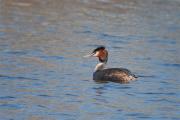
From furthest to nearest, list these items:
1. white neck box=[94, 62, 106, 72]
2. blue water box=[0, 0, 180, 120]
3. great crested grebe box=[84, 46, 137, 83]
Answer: white neck box=[94, 62, 106, 72], great crested grebe box=[84, 46, 137, 83], blue water box=[0, 0, 180, 120]

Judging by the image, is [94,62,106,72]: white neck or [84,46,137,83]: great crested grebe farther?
[94,62,106,72]: white neck

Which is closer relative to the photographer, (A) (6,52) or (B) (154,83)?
(B) (154,83)

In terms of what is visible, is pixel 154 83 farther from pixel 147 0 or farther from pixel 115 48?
pixel 147 0

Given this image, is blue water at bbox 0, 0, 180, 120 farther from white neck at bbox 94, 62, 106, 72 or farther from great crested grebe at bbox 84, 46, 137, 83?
white neck at bbox 94, 62, 106, 72

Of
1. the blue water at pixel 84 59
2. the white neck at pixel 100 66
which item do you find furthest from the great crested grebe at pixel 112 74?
the blue water at pixel 84 59

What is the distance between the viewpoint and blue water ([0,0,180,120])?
663 inches

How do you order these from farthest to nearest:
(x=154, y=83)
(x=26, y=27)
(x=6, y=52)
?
(x=26, y=27), (x=6, y=52), (x=154, y=83)

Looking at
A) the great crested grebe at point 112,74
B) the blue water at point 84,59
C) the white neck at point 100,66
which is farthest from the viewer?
the white neck at point 100,66

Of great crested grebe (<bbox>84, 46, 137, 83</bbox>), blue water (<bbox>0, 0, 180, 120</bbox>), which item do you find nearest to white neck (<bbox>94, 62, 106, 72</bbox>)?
great crested grebe (<bbox>84, 46, 137, 83</bbox>)

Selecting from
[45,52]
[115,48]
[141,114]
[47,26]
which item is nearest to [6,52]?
[45,52]

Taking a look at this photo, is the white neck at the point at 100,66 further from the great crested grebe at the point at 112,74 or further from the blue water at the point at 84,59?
the blue water at the point at 84,59

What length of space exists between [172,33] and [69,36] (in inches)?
137

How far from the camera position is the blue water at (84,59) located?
663 inches

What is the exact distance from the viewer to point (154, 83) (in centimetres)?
→ 2003
